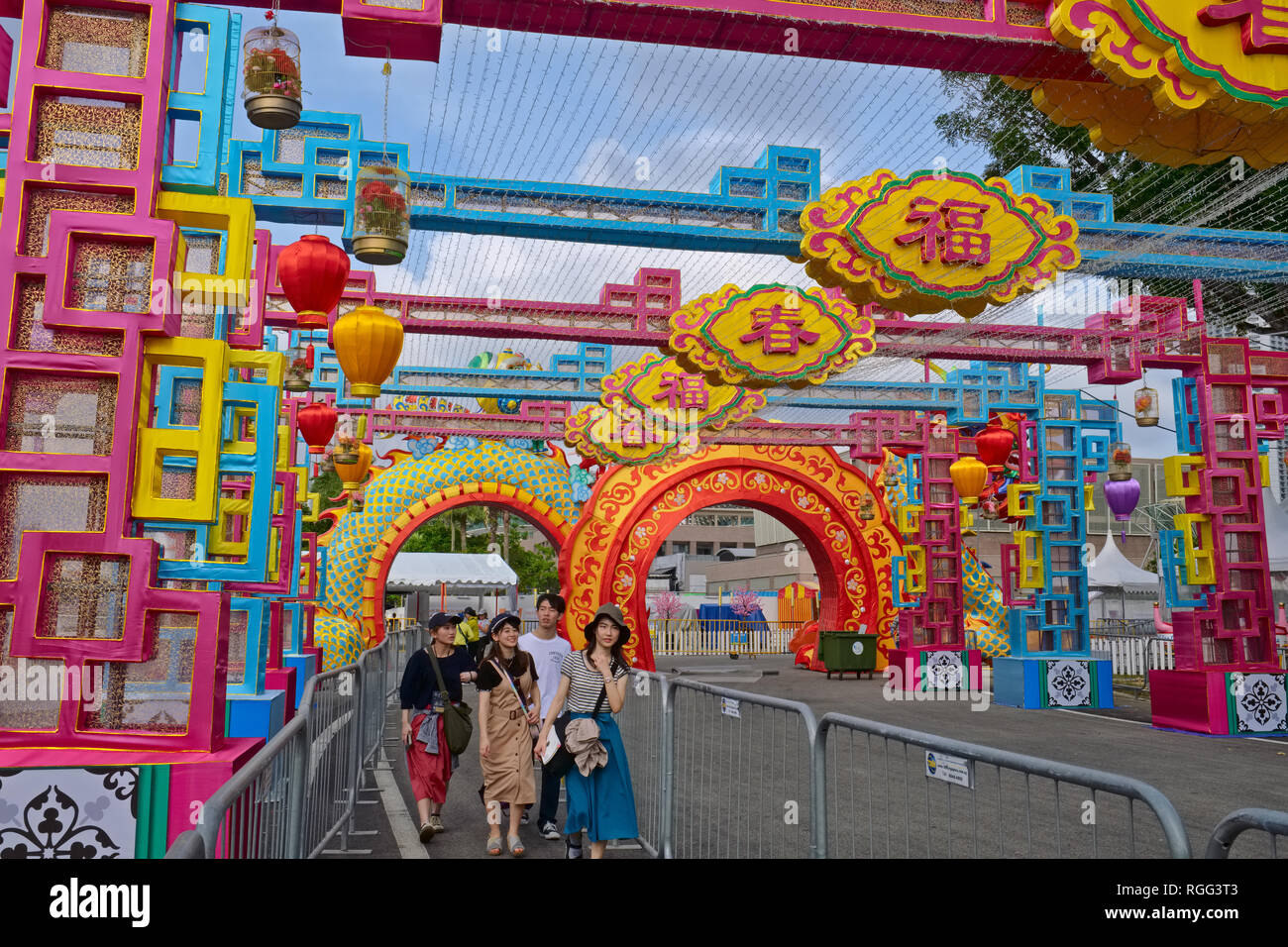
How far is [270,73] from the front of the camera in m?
5.86

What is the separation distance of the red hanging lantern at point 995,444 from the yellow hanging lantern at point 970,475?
0.42 m

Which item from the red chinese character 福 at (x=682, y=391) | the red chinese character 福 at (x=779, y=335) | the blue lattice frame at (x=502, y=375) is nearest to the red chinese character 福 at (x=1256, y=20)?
the red chinese character 福 at (x=779, y=335)

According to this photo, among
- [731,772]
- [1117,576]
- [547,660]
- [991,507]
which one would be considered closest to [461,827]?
[547,660]

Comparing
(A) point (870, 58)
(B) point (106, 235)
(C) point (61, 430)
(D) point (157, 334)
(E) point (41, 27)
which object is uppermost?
(A) point (870, 58)

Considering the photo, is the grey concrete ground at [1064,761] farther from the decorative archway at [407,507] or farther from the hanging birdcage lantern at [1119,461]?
the decorative archway at [407,507]

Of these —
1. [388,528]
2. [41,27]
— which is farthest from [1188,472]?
[388,528]

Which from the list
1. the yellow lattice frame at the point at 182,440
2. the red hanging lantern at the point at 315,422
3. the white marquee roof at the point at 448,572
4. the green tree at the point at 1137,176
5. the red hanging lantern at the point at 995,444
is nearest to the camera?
the yellow lattice frame at the point at 182,440

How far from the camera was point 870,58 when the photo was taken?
5.89m

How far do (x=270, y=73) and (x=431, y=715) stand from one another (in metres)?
4.25

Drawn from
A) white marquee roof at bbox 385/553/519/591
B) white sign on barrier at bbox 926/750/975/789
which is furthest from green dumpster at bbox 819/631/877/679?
white sign on barrier at bbox 926/750/975/789

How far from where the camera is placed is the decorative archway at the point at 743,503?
829 inches

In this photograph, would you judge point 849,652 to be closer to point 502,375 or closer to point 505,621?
point 502,375

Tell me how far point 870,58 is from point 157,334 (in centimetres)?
406
